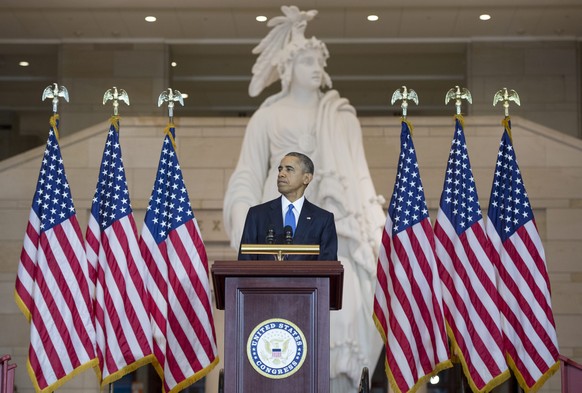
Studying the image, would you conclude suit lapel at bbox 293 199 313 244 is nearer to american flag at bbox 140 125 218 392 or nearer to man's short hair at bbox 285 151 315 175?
man's short hair at bbox 285 151 315 175

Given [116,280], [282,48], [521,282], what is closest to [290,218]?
[116,280]

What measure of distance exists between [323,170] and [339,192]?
0.26 metres

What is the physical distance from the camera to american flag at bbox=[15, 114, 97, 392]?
881 centimetres

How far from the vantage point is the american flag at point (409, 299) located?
898 centimetres

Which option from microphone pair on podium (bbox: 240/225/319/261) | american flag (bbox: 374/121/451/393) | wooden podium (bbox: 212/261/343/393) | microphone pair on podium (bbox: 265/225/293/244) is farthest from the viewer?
american flag (bbox: 374/121/451/393)

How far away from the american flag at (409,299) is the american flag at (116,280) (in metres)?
1.87

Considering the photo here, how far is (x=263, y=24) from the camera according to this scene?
1725 centimetres

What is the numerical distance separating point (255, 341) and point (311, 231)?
108 centimetres

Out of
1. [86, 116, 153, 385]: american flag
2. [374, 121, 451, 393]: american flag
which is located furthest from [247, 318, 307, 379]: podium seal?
[86, 116, 153, 385]: american flag

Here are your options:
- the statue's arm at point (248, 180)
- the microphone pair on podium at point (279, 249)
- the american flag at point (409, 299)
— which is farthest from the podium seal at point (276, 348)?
the statue's arm at point (248, 180)

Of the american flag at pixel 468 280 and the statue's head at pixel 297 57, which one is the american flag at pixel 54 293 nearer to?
the statue's head at pixel 297 57

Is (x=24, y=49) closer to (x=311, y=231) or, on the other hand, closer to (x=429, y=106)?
(x=429, y=106)

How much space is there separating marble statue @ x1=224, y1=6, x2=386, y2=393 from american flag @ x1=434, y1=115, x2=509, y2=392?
4.22 ft

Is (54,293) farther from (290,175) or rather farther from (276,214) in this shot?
(290,175)
